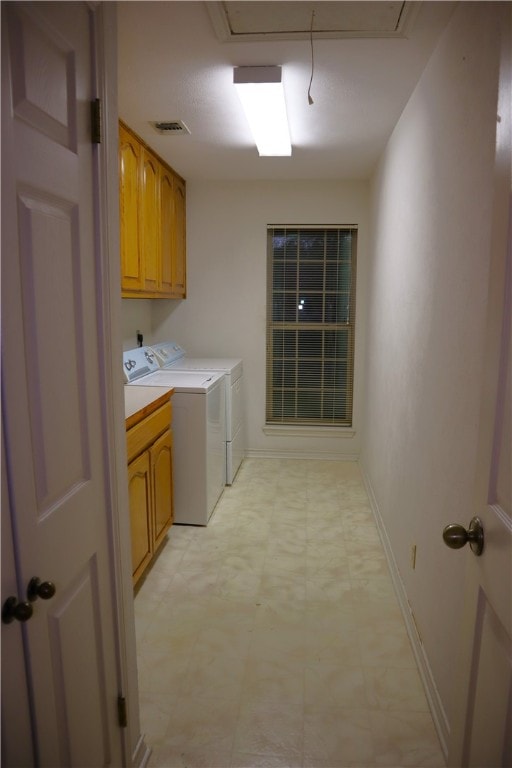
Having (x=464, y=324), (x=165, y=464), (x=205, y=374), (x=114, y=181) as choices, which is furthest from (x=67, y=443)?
(x=205, y=374)

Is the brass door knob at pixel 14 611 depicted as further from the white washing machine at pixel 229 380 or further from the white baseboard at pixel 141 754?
the white washing machine at pixel 229 380

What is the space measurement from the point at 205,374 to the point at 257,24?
2.24 meters

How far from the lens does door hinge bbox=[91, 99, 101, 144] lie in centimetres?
119

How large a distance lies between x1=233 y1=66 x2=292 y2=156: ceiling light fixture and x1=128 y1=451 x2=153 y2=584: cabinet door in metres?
1.77

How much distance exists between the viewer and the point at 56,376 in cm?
106

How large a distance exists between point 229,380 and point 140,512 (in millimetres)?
1568

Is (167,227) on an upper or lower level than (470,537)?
upper

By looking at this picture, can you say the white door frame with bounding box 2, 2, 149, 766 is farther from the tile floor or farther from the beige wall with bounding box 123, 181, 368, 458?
the beige wall with bounding box 123, 181, 368, 458

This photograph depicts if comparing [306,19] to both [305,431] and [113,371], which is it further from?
[305,431]

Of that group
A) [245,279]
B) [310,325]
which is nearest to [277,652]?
[310,325]

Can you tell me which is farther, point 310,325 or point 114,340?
point 310,325

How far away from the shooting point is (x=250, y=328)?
454cm

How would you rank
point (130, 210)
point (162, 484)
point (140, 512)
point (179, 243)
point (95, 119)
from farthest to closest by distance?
1. point (179, 243)
2. point (130, 210)
3. point (162, 484)
4. point (140, 512)
5. point (95, 119)

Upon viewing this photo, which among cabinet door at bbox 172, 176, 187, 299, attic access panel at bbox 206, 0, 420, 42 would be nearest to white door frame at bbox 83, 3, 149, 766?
attic access panel at bbox 206, 0, 420, 42
